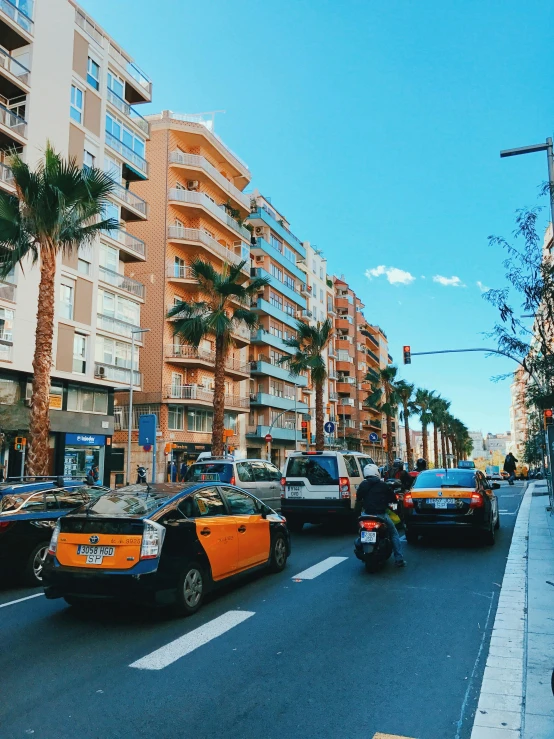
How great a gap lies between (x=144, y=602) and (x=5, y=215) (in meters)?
14.9

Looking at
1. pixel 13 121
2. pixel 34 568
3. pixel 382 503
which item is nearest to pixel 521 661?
pixel 382 503

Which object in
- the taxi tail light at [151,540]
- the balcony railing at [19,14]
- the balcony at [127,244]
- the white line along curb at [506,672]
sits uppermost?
the balcony railing at [19,14]

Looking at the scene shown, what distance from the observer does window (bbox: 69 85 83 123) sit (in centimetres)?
3262

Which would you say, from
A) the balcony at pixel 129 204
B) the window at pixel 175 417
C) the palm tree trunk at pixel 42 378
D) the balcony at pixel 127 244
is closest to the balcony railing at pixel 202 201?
the balcony at pixel 129 204

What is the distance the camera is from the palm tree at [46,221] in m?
16.4

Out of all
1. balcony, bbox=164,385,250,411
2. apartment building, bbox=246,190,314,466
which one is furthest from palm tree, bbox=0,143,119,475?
apartment building, bbox=246,190,314,466

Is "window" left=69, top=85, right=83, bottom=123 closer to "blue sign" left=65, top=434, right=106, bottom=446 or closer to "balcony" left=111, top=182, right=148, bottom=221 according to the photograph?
"balcony" left=111, top=182, right=148, bottom=221

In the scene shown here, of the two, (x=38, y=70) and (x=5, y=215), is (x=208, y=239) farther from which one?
(x=5, y=215)

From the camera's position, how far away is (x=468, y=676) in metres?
4.95

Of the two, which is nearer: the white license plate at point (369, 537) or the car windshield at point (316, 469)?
the white license plate at point (369, 537)

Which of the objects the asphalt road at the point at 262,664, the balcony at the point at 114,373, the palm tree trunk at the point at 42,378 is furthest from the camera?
the balcony at the point at 114,373

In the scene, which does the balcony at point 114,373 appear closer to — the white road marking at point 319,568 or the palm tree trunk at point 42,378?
the palm tree trunk at point 42,378

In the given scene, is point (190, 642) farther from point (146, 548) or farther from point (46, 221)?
point (46, 221)

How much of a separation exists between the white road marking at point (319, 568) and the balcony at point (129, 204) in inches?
1165
